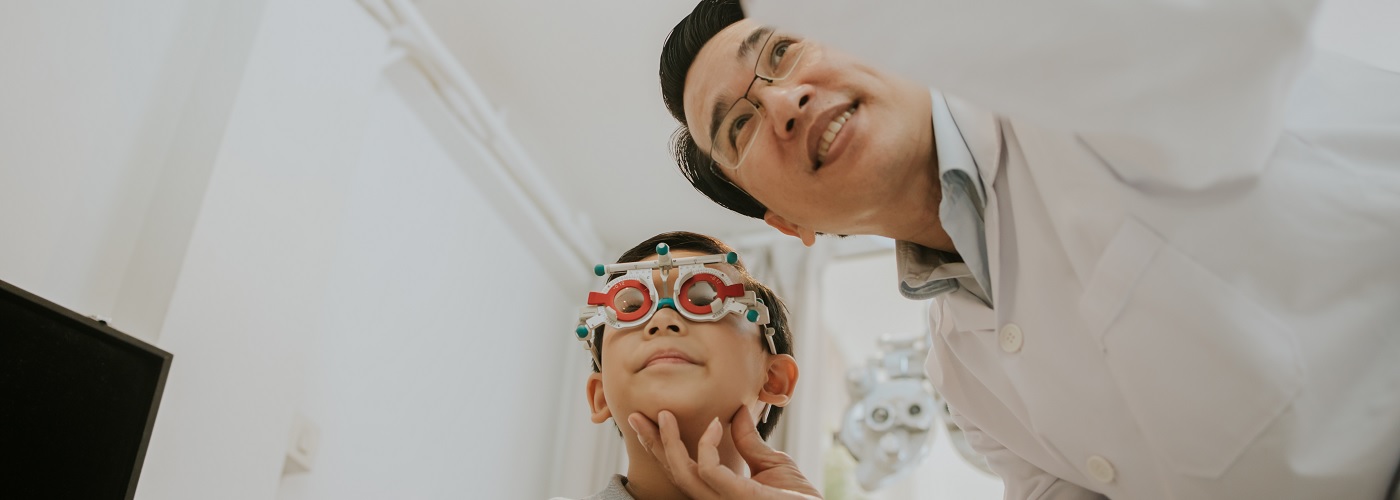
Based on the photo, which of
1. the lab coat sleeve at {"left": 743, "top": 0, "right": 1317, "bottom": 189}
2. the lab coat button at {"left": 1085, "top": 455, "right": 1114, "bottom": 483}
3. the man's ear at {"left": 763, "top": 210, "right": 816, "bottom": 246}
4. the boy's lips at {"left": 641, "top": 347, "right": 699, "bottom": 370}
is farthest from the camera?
the man's ear at {"left": 763, "top": 210, "right": 816, "bottom": 246}

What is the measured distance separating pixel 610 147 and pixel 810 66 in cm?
223

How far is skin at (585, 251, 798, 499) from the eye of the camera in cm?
163

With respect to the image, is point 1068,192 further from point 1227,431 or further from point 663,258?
point 663,258

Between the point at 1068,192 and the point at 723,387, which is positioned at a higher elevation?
the point at 1068,192

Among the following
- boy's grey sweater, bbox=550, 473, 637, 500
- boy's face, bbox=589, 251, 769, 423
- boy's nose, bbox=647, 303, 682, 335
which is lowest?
boy's grey sweater, bbox=550, 473, 637, 500

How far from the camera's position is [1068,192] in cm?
121

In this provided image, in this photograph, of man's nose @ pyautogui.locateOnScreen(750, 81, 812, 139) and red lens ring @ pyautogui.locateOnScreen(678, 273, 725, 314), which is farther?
red lens ring @ pyautogui.locateOnScreen(678, 273, 725, 314)

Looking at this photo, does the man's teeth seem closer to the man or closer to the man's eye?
the man

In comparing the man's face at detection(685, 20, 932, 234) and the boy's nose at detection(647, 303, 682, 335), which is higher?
the man's face at detection(685, 20, 932, 234)

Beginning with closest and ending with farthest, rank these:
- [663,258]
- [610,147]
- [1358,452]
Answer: [1358,452], [663,258], [610,147]

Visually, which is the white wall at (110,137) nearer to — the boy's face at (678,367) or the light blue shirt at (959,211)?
the boy's face at (678,367)

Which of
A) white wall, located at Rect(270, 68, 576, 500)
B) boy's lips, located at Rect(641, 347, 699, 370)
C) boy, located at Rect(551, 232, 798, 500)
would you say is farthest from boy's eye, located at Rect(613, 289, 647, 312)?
white wall, located at Rect(270, 68, 576, 500)

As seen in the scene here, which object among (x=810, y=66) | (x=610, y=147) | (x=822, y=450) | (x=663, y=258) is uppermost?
(x=610, y=147)

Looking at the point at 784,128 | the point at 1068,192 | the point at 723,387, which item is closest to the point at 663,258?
the point at 723,387
